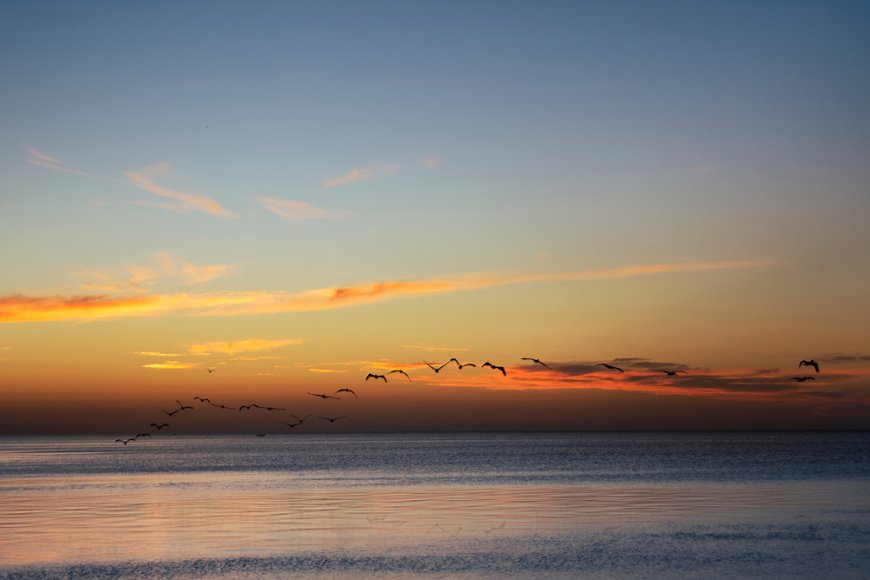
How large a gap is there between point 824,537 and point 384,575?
59.4 ft

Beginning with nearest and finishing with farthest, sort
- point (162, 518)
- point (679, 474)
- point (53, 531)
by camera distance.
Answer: point (53, 531) → point (162, 518) → point (679, 474)

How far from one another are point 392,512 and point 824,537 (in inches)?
794

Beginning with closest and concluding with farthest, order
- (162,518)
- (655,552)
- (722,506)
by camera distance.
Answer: (655,552)
(162,518)
(722,506)

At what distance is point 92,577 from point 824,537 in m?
26.7

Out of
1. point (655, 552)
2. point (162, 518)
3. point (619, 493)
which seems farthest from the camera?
point (619, 493)

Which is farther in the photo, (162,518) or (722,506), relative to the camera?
(722,506)

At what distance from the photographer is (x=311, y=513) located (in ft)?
152

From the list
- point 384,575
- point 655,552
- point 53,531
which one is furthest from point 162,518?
point 655,552

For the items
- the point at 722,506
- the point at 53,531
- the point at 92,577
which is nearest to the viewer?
the point at 92,577

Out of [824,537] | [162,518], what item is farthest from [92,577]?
[824,537]

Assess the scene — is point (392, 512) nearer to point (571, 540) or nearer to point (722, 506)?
point (571, 540)

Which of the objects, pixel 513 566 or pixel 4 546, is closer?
pixel 513 566

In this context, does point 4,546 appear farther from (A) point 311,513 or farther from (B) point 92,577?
(A) point 311,513

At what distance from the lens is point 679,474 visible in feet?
263
